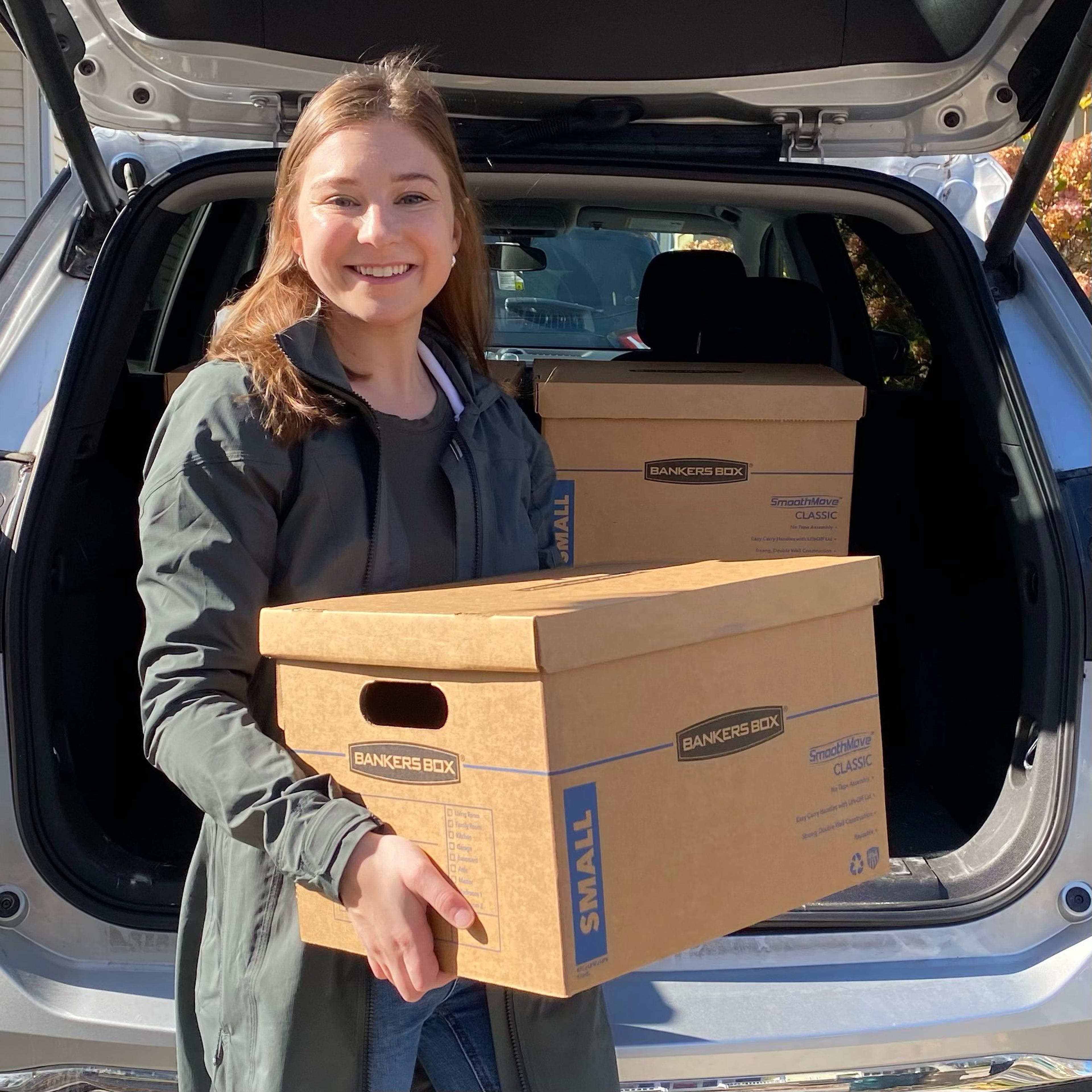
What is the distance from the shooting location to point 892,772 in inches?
93.7

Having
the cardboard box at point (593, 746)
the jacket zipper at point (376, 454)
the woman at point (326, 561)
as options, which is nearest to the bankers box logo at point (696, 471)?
the woman at point (326, 561)

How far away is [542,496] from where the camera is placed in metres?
1.41

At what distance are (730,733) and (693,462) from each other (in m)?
0.88

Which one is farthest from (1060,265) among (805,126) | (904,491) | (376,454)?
(376,454)

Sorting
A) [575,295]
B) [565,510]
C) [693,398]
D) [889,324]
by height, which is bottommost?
[565,510]

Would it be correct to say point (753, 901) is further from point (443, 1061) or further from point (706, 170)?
point (706, 170)

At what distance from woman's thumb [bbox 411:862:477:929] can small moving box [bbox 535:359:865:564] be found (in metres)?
0.97

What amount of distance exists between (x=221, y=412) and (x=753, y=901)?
26.0 inches

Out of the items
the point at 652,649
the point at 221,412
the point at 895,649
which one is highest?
the point at 895,649

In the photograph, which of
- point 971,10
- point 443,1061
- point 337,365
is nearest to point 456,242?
point 337,365

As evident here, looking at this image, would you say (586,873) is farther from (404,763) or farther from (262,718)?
(262,718)

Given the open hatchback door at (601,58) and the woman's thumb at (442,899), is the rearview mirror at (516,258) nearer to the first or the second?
the open hatchback door at (601,58)

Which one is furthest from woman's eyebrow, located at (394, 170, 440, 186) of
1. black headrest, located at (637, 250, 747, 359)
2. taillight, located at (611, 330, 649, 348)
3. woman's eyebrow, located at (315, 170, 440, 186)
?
taillight, located at (611, 330, 649, 348)

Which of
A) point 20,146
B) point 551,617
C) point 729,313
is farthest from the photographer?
point 20,146
